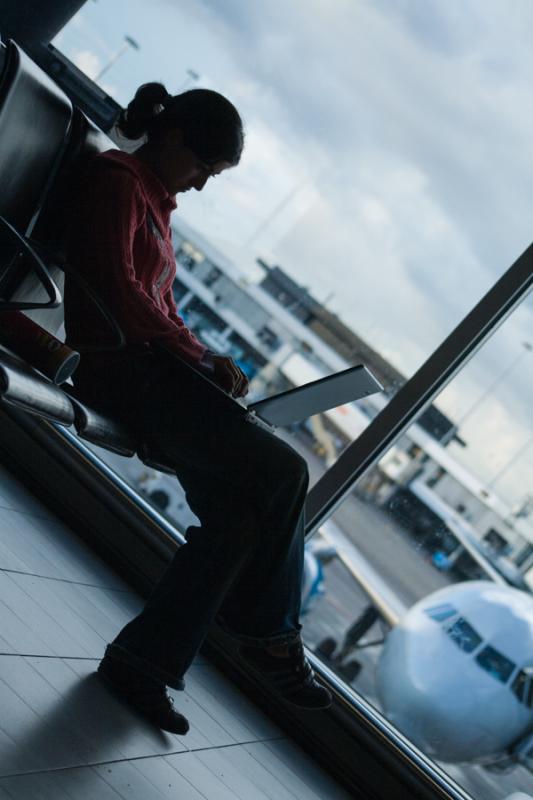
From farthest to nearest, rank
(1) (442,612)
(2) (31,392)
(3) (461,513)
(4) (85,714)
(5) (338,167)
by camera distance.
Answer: (1) (442,612)
(5) (338,167)
(3) (461,513)
(4) (85,714)
(2) (31,392)

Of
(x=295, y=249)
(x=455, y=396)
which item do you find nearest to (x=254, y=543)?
(x=455, y=396)

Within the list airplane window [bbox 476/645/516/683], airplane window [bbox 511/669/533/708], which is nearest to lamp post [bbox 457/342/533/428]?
airplane window [bbox 476/645/516/683]

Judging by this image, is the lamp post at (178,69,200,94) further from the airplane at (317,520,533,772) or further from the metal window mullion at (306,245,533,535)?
the airplane at (317,520,533,772)

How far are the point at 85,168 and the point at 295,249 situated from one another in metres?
1.39

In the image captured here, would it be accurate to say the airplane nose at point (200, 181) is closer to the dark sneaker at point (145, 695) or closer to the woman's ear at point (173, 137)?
the woman's ear at point (173, 137)

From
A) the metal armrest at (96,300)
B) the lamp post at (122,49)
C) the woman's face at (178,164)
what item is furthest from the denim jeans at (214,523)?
the lamp post at (122,49)

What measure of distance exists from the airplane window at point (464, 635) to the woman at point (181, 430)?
4433 mm

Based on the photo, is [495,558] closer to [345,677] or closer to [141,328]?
[345,677]

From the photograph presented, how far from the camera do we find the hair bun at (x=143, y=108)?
87.2 inches

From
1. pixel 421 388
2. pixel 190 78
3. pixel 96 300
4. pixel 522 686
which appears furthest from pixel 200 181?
pixel 522 686

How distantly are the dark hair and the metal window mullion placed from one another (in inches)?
41.5

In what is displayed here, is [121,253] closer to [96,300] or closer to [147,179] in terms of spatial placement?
[96,300]

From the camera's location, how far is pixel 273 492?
205 centimetres

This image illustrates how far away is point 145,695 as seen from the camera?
80.0 inches
